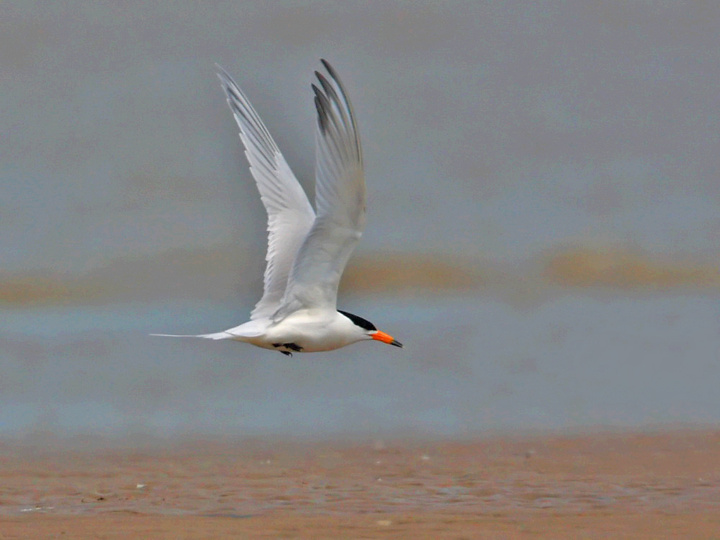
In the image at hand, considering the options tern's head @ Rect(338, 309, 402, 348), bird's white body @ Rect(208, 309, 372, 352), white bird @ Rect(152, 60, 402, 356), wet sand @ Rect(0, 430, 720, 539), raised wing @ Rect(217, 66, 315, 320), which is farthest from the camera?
raised wing @ Rect(217, 66, 315, 320)

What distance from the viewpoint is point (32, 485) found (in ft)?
29.3

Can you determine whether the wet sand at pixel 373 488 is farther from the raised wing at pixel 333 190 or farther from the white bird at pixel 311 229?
the raised wing at pixel 333 190

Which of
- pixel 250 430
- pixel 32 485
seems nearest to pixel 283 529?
pixel 32 485

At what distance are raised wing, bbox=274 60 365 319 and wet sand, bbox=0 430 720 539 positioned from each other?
1310 millimetres

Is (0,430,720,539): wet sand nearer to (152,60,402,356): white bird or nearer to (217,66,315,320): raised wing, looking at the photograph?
(152,60,402,356): white bird

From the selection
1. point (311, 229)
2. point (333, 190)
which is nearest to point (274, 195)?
point (311, 229)

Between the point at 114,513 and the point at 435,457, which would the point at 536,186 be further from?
the point at 114,513

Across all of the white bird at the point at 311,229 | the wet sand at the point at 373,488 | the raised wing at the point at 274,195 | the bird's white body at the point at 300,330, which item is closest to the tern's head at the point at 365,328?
the white bird at the point at 311,229

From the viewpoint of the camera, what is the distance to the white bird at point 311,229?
761 cm

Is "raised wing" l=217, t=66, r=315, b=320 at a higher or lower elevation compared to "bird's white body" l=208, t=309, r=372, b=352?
higher

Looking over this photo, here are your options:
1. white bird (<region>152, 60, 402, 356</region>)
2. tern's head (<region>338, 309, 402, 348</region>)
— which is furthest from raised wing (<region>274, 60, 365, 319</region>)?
tern's head (<region>338, 309, 402, 348</region>)

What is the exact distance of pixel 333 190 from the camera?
773cm

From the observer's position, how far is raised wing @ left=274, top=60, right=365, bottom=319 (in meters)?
7.49

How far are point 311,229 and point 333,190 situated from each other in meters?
0.26
